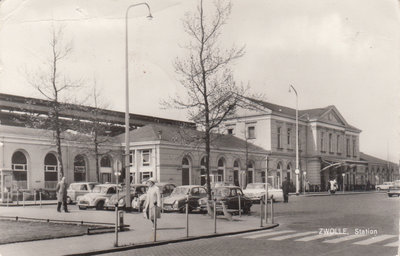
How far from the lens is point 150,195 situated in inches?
632

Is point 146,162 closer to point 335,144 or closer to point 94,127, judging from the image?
point 94,127

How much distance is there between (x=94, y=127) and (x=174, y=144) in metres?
7.77

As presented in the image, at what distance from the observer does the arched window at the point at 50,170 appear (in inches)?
1508

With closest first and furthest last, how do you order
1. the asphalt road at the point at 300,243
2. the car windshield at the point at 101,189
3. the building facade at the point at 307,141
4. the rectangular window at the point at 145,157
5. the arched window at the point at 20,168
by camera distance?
the asphalt road at the point at 300,243, the car windshield at the point at 101,189, the arched window at the point at 20,168, the rectangular window at the point at 145,157, the building facade at the point at 307,141

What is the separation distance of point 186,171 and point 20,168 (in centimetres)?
1420

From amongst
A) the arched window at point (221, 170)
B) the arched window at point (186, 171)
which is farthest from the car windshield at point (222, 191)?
the arched window at point (221, 170)

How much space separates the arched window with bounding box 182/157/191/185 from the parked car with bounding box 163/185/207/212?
17974 mm

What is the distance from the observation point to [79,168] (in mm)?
41312

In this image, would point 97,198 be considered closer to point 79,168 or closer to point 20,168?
point 20,168

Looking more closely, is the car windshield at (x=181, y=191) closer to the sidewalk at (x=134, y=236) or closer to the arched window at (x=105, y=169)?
the sidewalk at (x=134, y=236)

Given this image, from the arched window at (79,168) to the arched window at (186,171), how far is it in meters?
8.54

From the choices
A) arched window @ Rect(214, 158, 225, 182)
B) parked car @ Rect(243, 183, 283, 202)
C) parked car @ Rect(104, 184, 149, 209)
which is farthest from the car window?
arched window @ Rect(214, 158, 225, 182)

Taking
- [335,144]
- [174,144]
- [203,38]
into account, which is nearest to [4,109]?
[174,144]

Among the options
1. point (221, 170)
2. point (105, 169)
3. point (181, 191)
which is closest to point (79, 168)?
point (105, 169)
